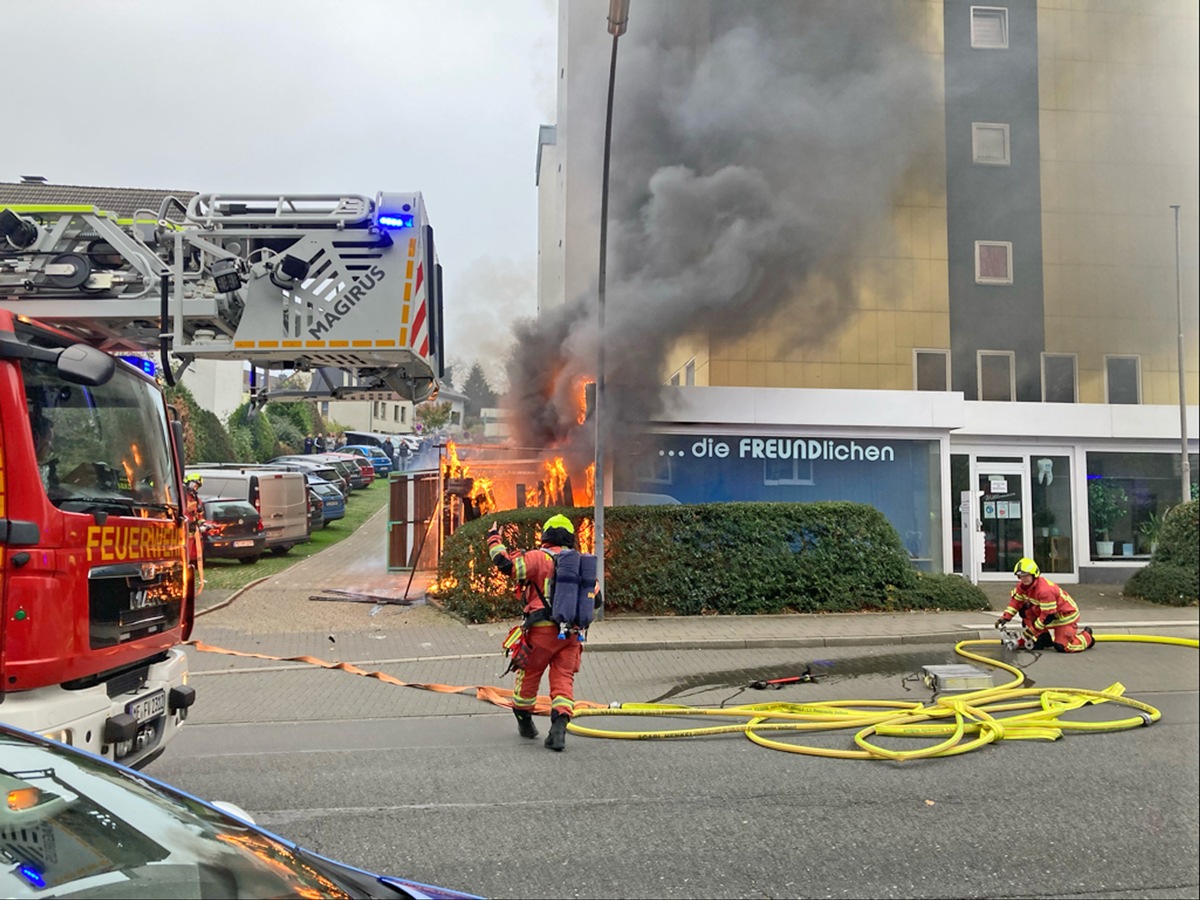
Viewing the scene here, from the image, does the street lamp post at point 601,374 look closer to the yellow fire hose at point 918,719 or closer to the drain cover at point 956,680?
the yellow fire hose at point 918,719

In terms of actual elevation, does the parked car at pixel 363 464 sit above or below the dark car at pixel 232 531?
above

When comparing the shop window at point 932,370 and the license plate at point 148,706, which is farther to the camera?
the shop window at point 932,370

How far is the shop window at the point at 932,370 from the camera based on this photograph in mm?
14391

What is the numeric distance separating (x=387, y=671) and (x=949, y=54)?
7.95 m

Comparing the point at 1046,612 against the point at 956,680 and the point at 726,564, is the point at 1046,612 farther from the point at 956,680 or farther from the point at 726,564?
the point at 726,564

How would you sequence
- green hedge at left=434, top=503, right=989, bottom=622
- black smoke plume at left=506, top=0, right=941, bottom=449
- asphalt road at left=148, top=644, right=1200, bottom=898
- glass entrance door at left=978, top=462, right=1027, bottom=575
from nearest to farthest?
1. asphalt road at left=148, top=644, right=1200, bottom=898
2. black smoke plume at left=506, top=0, right=941, bottom=449
3. green hedge at left=434, top=503, right=989, bottom=622
4. glass entrance door at left=978, top=462, right=1027, bottom=575

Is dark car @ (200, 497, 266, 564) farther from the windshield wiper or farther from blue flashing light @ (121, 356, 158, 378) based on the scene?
the windshield wiper

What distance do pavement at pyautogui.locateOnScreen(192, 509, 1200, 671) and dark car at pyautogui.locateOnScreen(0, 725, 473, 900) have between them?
6394 millimetres

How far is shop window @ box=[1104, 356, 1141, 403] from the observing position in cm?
813

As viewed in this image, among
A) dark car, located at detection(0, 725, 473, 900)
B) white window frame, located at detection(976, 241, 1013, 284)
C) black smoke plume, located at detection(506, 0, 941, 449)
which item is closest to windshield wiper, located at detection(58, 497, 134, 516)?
dark car, located at detection(0, 725, 473, 900)

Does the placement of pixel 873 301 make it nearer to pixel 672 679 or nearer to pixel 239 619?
pixel 672 679

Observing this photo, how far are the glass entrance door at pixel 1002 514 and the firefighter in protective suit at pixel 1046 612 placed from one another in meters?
5.07

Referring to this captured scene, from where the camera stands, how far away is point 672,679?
23.8 ft

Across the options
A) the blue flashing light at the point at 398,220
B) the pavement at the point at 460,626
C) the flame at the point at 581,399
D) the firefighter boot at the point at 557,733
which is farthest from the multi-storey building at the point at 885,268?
the firefighter boot at the point at 557,733
